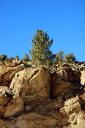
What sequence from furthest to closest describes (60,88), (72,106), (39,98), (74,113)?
(60,88) < (39,98) < (72,106) < (74,113)

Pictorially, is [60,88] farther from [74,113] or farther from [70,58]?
[70,58]

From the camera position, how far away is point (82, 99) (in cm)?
6475

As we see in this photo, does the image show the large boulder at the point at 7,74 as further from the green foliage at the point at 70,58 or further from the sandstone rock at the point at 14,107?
the green foliage at the point at 70,58

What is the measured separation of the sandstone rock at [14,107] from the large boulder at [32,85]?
2078 mm

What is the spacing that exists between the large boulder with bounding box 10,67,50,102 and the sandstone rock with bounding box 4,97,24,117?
81.8 inches

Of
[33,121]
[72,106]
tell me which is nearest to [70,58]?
[72,106]

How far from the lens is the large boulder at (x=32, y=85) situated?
64.9m

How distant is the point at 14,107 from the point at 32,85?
17.7 feet

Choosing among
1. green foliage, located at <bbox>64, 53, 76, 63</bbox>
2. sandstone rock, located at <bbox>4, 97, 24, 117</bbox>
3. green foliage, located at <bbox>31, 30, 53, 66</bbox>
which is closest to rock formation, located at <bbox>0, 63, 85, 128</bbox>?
sandstone rock, located at <bbox>4, 97, 24, 117</bbox>

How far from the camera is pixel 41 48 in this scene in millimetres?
88312

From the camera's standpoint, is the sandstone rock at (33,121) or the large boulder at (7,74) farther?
the large boulder at (7,74)

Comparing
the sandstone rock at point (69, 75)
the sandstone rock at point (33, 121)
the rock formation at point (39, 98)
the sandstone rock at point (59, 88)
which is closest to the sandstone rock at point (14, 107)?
the rock formation at point (39, 98)

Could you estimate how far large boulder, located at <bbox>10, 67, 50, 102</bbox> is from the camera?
6488cm

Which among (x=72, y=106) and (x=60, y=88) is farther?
(x=60, y=88)
